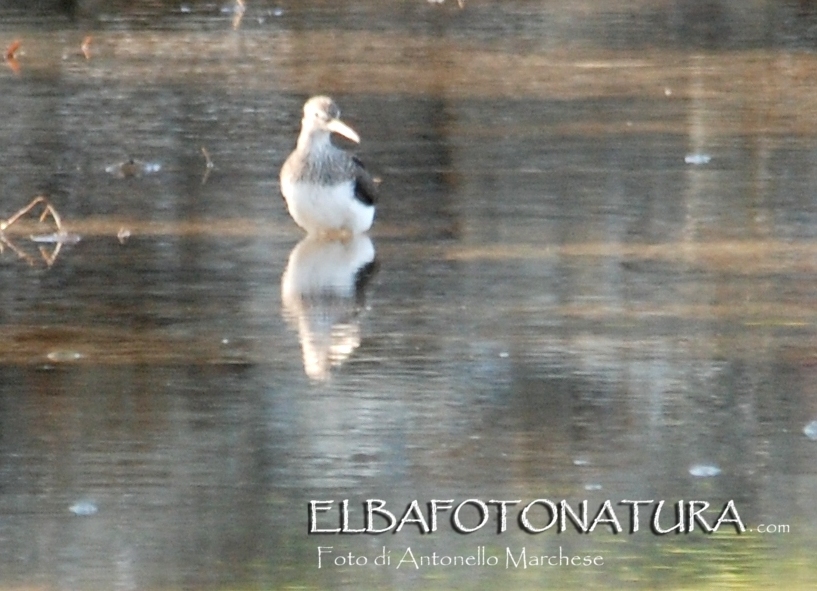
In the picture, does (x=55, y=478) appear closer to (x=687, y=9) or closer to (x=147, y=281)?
(x=147, y=281)

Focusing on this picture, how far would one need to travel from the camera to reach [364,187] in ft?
26.5

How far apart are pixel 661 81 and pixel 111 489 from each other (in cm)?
652

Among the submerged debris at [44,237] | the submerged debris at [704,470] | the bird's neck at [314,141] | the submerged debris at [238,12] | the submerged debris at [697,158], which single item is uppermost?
the bird's neck at [314,141]

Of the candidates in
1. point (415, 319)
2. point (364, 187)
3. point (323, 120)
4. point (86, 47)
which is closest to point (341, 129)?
point (323, 120)

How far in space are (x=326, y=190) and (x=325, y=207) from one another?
0.07 meters

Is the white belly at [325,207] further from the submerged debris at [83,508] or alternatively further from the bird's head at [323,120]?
the submerged debris at [83,508]

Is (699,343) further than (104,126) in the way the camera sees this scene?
No

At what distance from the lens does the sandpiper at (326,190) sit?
7.91 m

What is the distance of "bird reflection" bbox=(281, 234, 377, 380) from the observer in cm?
649

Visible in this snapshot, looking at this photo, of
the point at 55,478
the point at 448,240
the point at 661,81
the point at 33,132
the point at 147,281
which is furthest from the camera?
the point at 661,81

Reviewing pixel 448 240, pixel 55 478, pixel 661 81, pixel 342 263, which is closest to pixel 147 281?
pixel 342 263

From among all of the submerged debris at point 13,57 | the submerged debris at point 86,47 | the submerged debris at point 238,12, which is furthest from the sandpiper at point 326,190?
the submerged debris at point 238,12

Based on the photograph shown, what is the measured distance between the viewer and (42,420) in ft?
19.1

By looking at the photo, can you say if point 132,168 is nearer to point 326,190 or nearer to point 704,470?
point 326,190
